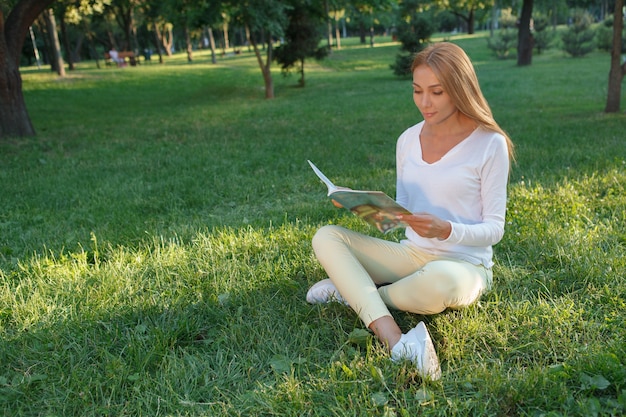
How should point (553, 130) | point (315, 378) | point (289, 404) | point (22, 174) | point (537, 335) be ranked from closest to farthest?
1. point (289, 404)
2. point (315, 378)
3. point (537, 335)
4. point (22, 174)
5. point (553, 130)

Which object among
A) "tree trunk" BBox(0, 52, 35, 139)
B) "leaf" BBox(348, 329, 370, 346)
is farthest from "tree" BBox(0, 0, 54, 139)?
"leaf" BBox(348, 329, 370, 346)

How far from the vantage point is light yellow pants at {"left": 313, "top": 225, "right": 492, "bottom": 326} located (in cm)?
263

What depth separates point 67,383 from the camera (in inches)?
97.7

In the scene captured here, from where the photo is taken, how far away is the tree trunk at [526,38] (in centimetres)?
2427

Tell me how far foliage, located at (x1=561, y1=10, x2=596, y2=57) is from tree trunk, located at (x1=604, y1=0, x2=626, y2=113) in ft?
70.8

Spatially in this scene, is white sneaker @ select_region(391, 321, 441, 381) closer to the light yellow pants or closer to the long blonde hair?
the light yellow pants

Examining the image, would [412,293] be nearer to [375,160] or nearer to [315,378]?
[315,378]

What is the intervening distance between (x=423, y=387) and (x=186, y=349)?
1234 millimetres

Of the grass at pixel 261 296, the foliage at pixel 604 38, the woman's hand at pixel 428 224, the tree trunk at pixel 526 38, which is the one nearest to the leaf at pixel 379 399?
the grass at pixel 261 296

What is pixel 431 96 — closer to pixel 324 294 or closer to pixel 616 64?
pixel 324 294

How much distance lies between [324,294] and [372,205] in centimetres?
78

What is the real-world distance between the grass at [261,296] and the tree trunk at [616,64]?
222cm

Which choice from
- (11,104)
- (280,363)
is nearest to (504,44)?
(11,104)

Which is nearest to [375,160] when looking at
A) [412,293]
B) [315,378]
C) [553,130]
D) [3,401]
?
[553,130]
